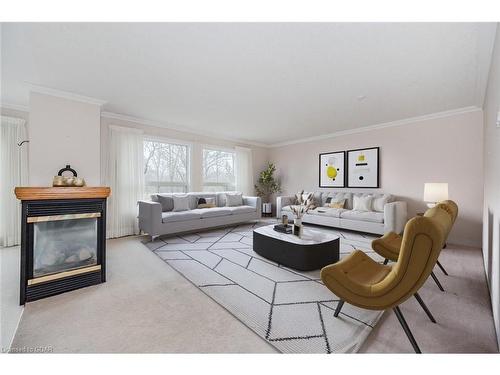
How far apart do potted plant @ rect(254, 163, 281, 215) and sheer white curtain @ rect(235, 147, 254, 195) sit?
39 centimetres

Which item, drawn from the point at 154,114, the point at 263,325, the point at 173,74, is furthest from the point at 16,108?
the point at 263,325

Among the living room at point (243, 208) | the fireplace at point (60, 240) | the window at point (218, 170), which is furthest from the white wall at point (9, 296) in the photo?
the window at point (218, 170)

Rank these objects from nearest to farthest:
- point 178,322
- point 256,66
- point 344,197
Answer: point 178,322, point 256,66, point 344,197

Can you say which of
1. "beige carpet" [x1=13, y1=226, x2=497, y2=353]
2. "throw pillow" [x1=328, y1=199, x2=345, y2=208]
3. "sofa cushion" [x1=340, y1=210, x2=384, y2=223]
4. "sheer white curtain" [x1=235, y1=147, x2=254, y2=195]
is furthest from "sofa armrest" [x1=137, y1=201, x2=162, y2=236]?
"throw pillow" [x1=328, y1=199, x2=345, y2=208]

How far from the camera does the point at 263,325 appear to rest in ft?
5.13

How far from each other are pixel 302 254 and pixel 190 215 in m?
2.51

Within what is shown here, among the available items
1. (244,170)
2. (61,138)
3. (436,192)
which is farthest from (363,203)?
(61,138)

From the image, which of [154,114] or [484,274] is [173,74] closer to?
[154,114]

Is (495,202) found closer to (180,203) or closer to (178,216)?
(178,216)

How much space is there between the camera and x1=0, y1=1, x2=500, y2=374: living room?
58.4 inches

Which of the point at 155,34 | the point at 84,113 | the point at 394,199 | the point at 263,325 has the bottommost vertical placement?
the point at 263,325

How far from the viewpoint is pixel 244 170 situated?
6.61m
